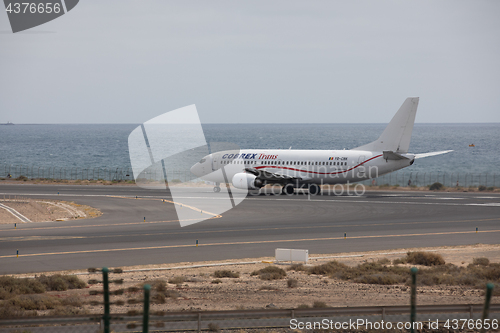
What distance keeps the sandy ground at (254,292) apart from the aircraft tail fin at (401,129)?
26237mm

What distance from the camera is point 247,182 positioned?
52812mm

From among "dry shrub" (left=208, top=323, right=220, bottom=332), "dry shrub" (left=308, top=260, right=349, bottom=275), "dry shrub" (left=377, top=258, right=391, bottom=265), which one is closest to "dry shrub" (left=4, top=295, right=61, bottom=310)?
"dry shrub" (left=208, top=323, right=220, bottom=332)

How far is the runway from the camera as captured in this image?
25391 millimetres

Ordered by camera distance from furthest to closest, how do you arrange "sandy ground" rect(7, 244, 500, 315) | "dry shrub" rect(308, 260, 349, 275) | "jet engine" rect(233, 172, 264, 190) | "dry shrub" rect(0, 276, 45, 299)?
"jet engine" rect(233, 172, 264, 190) → "dry shrub" rect(308, 260, 349, 275) → "dry shrub" rect(0, 276, 45, 299) → "sandy ground" rect(7, 244, 500, 315)

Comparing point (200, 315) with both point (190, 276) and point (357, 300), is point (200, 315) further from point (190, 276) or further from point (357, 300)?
point (190, 276)

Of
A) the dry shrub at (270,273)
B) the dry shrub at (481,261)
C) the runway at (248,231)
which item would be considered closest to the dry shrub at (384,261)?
the runway at (248,231)

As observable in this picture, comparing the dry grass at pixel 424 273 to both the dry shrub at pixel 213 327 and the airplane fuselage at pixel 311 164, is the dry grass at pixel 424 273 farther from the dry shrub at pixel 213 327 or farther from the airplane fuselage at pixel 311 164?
the airplane fuselage at pixel 311 164

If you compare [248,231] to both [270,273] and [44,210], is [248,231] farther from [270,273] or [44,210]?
[44,210]

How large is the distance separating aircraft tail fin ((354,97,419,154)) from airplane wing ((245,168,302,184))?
964cm

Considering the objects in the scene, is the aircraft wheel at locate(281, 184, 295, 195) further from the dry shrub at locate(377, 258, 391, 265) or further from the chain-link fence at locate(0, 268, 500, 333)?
the chain-link fence at locate(0, 268, 500, 333)

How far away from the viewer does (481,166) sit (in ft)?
410

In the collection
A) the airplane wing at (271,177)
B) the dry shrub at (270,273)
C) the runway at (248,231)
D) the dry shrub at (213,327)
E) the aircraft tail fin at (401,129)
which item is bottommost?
the runway at (248,231)

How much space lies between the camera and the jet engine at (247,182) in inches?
2079

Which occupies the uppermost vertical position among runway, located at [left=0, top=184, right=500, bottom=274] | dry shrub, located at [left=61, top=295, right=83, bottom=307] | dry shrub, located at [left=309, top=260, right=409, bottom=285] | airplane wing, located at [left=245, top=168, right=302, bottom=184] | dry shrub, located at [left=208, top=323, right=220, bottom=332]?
airplane wing, located at [left=245, top=168, right=302, bottom=184]
